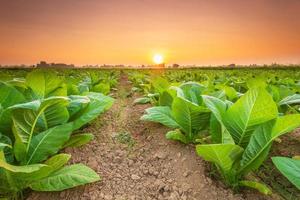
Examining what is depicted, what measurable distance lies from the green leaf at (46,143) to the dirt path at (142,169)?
0.73 ft

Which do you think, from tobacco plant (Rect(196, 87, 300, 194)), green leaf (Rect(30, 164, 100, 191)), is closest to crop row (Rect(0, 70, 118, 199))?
green leaf (Rect(30, 164, 100, 191))

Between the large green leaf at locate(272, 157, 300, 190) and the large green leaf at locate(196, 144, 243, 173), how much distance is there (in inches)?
9.3

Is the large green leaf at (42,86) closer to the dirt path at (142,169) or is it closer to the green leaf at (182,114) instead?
the dirt path at (142,169)

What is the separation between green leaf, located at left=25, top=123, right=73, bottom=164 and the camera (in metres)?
1.95

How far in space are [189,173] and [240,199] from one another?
1.29ft

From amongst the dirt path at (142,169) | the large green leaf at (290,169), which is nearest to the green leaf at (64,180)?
the dirt path at (142,169)

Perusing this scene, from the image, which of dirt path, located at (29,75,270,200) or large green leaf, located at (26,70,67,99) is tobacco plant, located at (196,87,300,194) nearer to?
dirt path, located at (29,75,270,200)

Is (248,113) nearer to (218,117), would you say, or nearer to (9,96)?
(218,117)

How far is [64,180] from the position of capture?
6.05 feet

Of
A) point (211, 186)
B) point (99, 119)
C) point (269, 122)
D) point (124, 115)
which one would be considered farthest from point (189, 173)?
point (124, 115)

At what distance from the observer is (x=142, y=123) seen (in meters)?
3.65

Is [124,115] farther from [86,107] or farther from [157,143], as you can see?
[86,107]

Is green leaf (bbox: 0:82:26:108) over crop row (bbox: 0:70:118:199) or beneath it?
over

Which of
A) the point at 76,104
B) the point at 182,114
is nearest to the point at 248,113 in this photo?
the point at 182,114
